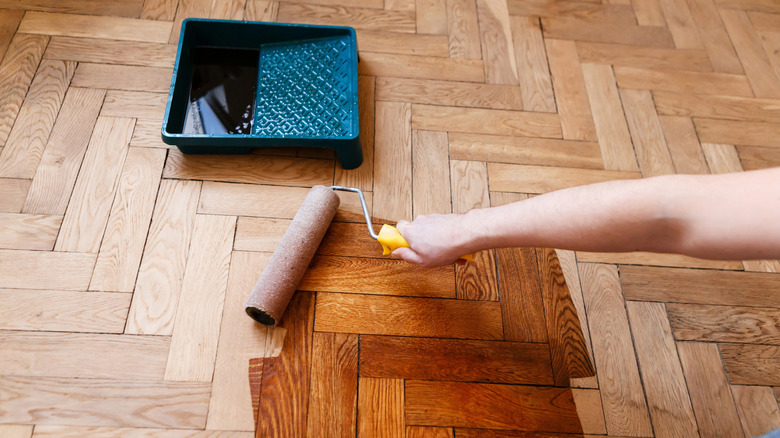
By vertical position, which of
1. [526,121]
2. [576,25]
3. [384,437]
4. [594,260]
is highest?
[576,25]

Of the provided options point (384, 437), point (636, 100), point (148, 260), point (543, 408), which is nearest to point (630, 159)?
point (636, 100)

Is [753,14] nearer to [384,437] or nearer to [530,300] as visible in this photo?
[530,300]

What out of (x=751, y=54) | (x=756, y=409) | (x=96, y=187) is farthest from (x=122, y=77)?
(x=751, y=54)

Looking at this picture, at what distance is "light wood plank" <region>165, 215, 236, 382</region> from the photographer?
3.33ft

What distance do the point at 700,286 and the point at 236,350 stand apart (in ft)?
3.35

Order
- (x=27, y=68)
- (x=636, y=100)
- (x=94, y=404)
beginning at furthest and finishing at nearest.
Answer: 1. (x=636, y=100)
2. (x=27, y=68)
3. (x=94, y=404)

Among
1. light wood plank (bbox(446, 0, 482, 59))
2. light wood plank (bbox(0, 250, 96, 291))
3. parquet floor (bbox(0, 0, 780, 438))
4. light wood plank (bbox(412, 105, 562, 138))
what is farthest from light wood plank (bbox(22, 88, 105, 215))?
light wood plank (bbox(446, 0, 482, 59))

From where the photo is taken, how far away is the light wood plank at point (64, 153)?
3.79 ft

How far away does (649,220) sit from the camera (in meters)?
0.71

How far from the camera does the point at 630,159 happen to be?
134cm

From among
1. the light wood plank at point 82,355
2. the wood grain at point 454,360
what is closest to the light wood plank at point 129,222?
the light wood plank at point 82,355

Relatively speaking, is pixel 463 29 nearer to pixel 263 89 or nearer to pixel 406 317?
pixel 263 89

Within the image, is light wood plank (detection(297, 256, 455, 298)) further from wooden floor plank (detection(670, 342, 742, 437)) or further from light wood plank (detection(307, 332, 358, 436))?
wooden floor plank (detection(670, 342, 742, 437))

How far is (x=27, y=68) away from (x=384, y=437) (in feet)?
4.14
